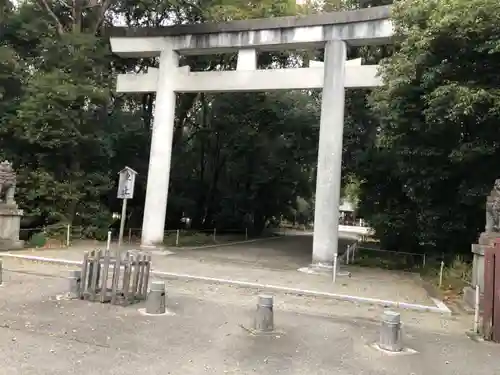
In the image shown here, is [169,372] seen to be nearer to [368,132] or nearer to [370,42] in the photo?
[370,42]

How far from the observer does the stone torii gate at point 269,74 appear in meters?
15.1

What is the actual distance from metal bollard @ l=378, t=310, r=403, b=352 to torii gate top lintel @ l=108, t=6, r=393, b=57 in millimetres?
10882

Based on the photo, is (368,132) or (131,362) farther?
(368,132)

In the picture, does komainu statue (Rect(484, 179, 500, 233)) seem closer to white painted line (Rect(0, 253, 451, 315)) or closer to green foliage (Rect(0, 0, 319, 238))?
white painted line (Rect(0, 253, 451, 315))

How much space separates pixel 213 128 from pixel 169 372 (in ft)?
76.0

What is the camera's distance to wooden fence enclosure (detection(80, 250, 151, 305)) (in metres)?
7.98

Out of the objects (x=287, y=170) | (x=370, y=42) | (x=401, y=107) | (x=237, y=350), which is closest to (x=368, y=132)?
(x=287, y=170)

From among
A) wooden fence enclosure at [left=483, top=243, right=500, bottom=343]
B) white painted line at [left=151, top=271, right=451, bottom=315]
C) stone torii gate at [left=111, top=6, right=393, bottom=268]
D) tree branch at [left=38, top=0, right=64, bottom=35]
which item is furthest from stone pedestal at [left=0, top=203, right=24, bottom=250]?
wooden fence enclosure at [left=483, top=243, right=500, bottom=343]

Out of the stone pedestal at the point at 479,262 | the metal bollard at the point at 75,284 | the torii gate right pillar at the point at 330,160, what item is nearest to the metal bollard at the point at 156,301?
the metal bollard at the point at 75,284

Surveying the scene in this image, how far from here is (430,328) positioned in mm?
7910

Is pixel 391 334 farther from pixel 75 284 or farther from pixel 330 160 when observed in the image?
pixel 330 160

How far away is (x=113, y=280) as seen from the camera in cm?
790

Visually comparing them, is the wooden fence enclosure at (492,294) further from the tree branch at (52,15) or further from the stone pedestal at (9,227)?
the tree branch at (52,15)

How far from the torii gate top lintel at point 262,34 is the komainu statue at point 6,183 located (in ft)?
22.0
